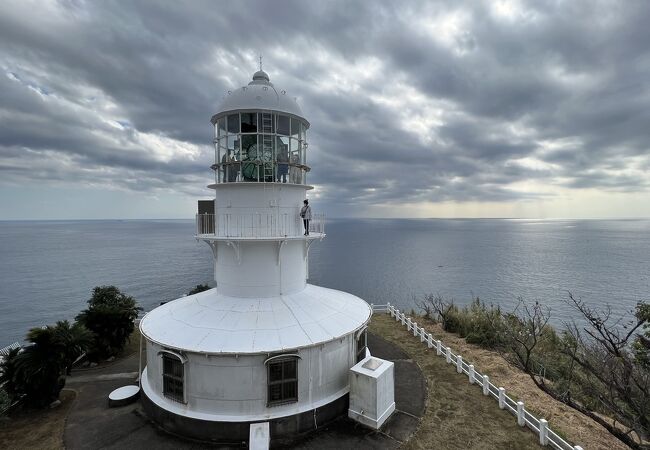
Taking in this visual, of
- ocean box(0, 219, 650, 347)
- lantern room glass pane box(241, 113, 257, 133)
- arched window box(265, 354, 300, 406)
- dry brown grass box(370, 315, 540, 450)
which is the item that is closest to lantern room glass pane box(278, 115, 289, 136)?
lantern room glass pane box(241, 113, 257, 133)

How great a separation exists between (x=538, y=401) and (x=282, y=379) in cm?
1032

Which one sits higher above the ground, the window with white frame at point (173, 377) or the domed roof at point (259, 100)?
the domed roof at point (259, 100)

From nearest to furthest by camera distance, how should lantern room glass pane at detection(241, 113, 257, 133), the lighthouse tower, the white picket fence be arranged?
the white picket fence < the lighthouse tower < lantern room glass pane at detection(241, 113, 257, 133)

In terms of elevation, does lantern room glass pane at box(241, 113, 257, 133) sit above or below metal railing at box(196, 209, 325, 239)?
above

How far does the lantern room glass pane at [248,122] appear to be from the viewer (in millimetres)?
11938

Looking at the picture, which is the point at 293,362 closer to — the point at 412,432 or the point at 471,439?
the point at 412,432

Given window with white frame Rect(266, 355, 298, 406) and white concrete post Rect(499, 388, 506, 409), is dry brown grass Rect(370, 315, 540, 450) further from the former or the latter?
window with white frame Rect(266, 355, 298, 406)

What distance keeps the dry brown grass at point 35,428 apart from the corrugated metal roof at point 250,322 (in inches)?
157

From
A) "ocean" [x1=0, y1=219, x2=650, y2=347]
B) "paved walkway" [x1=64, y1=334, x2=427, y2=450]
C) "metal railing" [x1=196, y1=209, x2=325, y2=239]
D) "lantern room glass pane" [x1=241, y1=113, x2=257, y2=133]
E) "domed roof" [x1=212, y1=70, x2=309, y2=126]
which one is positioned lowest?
"ocean" [x1=0, y1=219, x2=650, y2=347]

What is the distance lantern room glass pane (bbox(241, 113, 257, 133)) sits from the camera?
1194cm

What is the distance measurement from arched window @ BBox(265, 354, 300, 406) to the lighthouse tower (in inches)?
1.3

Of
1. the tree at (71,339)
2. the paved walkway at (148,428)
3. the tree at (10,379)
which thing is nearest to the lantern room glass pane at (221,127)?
the tree at (71,339)

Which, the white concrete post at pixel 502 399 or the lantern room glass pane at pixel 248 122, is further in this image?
the lantern room glass pane at pixel 248 122

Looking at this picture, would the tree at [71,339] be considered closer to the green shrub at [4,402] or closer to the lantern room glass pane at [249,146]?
the green shrub at [4,402]
